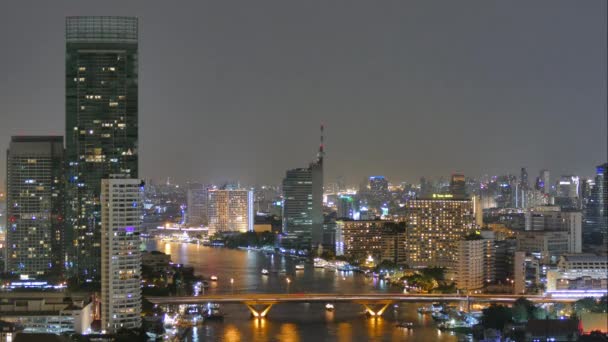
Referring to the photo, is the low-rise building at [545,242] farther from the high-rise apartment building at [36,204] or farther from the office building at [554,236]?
the high-rise apartment building at [36,204]

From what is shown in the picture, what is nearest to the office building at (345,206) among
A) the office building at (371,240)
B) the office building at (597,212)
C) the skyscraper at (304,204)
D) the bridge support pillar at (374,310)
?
the skyscraper at (304,204)

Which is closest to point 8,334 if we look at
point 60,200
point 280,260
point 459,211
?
point 60,200

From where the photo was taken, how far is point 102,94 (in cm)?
1109

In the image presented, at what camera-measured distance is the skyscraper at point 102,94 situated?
11062 millimetres

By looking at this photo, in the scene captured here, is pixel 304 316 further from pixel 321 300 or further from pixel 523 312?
pixel 523 312

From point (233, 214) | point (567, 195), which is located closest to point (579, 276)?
point (567, 195)

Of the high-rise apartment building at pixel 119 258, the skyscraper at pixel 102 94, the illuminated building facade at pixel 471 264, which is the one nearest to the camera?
the high-rise apartment building at pixel 119 258

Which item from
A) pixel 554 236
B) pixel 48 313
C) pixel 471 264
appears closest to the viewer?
pixel 48 313

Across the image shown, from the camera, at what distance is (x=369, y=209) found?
959 inches

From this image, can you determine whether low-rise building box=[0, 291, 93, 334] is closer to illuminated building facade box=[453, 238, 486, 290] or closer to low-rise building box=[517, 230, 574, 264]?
illuminated building facade box=[453, 238, 486, 290]

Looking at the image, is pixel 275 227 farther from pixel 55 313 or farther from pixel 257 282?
pixel 55 313

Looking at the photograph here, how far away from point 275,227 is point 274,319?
14.5 metres

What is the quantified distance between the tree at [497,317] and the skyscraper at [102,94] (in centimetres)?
446

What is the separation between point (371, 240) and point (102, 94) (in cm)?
820
